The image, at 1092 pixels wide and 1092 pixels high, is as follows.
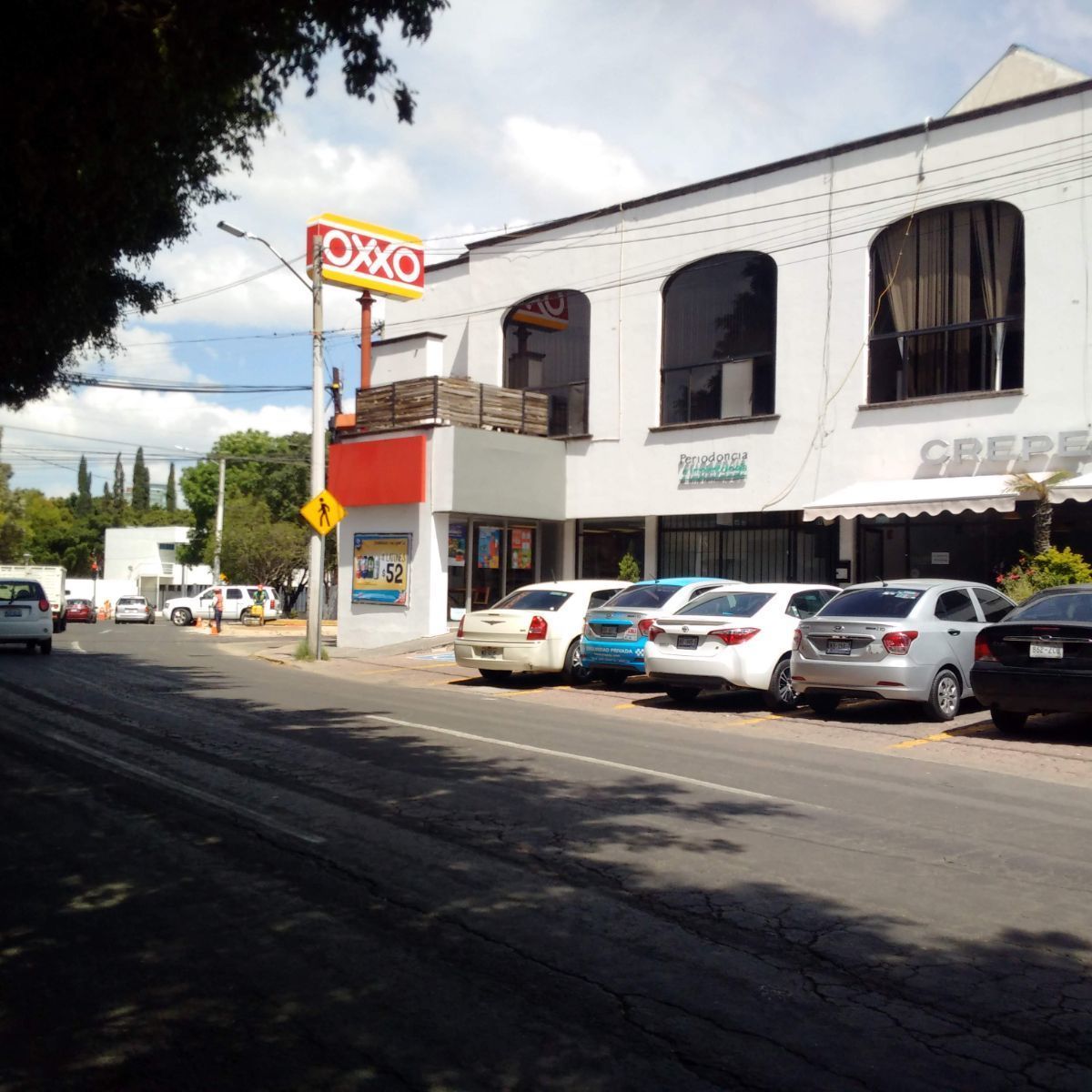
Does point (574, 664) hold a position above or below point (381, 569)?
below

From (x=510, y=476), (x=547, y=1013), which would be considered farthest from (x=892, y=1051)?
(x=510, y=476)

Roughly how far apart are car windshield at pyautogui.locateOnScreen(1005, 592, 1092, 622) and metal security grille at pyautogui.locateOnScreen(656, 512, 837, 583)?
10.0 metres

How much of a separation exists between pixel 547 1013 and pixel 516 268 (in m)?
25.1

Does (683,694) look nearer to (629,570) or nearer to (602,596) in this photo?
(602,596)

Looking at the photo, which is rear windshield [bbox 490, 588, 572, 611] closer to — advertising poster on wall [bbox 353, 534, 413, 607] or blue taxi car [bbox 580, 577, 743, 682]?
blue taxi car [bbox 580, 577, 743, 682]

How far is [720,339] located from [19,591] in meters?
15.3

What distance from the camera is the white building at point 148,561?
89.4 metres

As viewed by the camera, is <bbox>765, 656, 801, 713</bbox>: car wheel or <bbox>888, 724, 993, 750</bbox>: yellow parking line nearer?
<bbox>888, 724, 993, 750</bbox>: yellow parking line

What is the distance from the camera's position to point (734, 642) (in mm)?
15312

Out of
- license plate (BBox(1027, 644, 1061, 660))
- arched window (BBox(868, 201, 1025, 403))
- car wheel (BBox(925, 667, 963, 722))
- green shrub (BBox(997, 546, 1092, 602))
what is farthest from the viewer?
arched window (BBox(868, 201, 1025, 403))

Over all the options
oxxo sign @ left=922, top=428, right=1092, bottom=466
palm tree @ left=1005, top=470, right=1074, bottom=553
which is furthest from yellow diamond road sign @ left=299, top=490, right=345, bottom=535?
palm tree @ left=1005, top=470, right=1074, bottom=553

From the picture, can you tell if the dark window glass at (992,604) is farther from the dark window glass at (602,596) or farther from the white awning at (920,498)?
the dark window glass at (602,596)

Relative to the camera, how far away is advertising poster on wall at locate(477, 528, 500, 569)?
27.1 m

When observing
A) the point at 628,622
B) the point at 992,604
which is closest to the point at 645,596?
the point at 628,622
